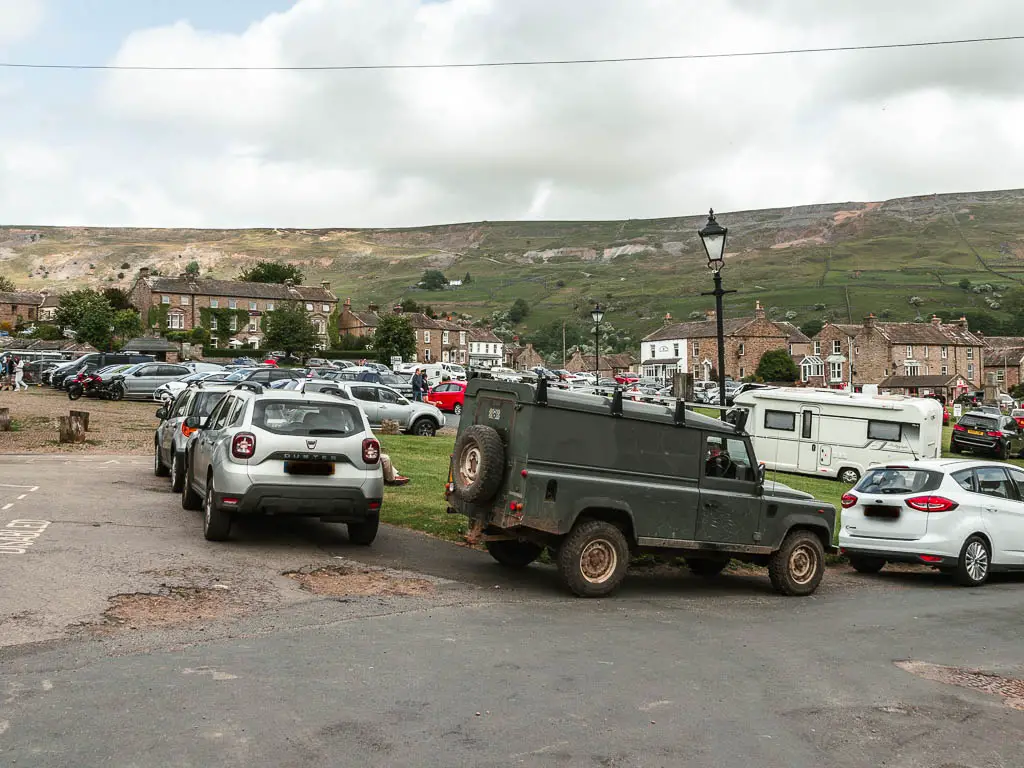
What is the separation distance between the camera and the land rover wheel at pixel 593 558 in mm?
9492

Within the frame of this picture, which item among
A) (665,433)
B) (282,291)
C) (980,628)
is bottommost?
(980,628)

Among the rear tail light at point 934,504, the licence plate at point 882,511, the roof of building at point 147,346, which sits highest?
the roof of building at point 147,346

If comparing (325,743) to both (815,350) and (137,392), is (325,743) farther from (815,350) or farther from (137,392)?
(815,350)

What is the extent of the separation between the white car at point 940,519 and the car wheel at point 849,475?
13.7 metres

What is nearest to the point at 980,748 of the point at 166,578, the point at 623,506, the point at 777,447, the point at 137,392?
the point at 623,506

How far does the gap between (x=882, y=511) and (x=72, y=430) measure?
19.9 m

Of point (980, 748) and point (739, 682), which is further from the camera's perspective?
point (739, 682)

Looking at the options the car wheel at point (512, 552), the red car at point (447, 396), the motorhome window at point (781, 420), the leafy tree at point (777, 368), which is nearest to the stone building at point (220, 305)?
the leafy tree at point (777, 368)

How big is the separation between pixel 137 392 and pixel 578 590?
3415 centimetres

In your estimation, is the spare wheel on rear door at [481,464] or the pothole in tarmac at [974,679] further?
the spare wheel on rear door at [481,464]

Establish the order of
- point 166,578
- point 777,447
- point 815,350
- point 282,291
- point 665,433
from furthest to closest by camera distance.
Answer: point 282,291
point 815,350
point 777,447
point 665,433
point 166,578

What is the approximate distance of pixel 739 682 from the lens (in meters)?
6.69

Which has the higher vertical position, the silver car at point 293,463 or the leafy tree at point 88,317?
the leafy tree at point 88,317

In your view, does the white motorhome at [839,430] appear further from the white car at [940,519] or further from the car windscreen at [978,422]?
the car windscreen at [978,422]
